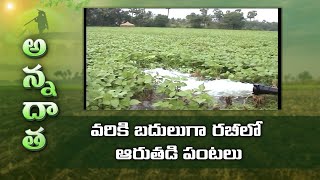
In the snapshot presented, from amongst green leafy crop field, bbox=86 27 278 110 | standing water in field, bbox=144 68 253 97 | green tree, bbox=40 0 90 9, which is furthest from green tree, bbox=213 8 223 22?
green tree, bbox=40 0 90 9

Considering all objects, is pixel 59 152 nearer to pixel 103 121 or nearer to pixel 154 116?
pixel 103 121

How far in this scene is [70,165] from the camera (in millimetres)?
4852

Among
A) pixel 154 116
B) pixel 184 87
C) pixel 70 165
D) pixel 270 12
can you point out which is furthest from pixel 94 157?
pixel 270 12

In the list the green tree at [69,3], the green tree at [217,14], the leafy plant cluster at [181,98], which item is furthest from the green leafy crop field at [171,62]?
the green tree at [69,3]

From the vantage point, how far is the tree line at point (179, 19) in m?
4.82

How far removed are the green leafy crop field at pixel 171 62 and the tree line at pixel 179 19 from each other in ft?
0.18

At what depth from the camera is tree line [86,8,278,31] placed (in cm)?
482

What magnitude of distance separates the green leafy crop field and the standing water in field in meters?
0.04

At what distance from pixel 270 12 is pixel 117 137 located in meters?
1.85

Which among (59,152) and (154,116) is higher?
(154,116)

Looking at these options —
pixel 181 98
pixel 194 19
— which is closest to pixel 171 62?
pixel 181 98

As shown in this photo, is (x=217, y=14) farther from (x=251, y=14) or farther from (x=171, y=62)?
(x=171, y=62)

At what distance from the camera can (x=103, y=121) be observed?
15.8 feet

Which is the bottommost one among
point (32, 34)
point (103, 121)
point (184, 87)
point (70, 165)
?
point (70, 165)
